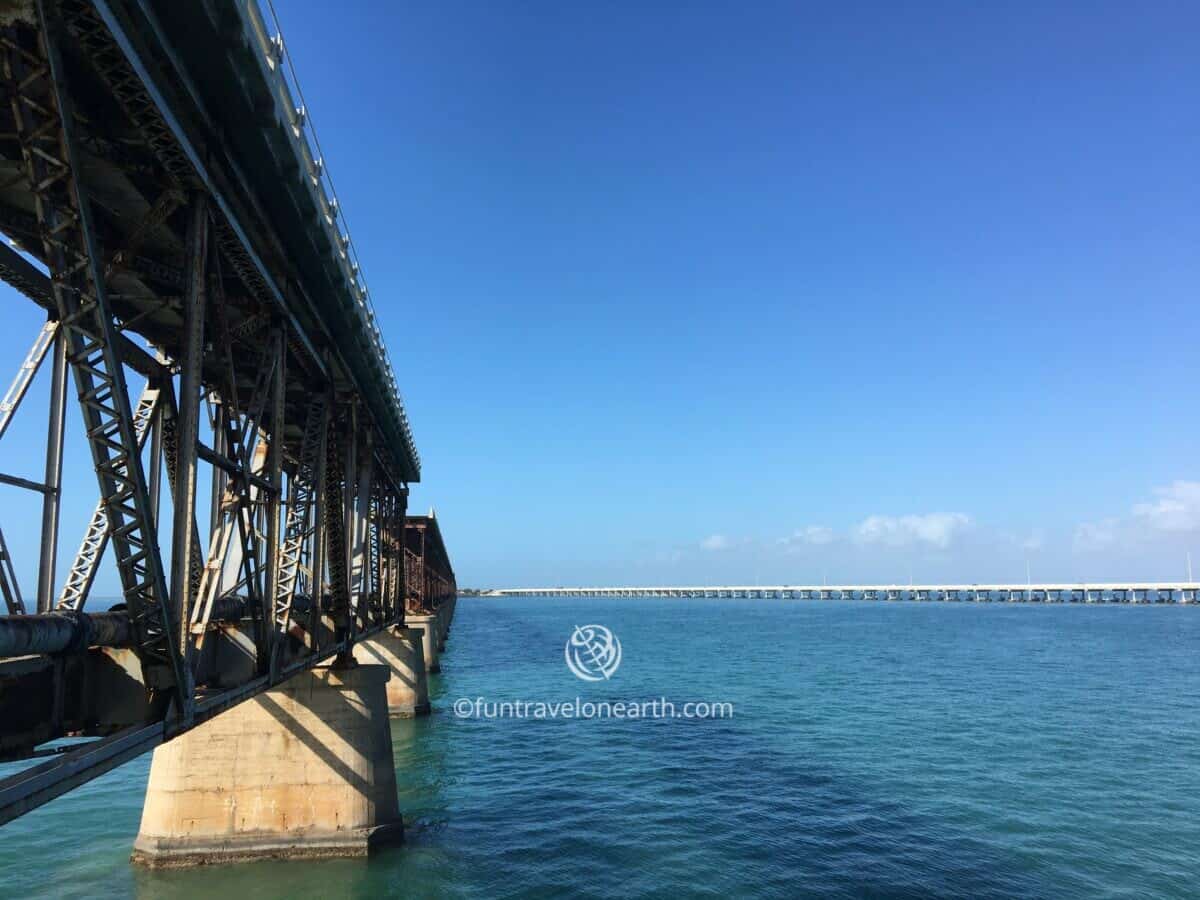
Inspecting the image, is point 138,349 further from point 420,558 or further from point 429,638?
point 420,558

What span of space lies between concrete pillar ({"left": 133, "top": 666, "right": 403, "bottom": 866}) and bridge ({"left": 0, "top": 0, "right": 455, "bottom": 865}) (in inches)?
2.1

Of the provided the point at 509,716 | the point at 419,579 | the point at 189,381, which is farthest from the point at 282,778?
the point at 419,579

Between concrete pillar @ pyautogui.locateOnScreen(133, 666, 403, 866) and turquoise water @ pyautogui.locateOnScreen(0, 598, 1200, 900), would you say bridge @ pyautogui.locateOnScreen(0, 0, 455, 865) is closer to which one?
concrete pillar @ pyautogui.locateOnScreen(133, 666, 403, 866)

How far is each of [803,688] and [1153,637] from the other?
82.6m

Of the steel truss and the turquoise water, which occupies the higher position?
the steel truss

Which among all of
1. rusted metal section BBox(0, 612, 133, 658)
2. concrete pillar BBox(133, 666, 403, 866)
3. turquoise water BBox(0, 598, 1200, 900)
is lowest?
turquoise water BBox(0, 598, 1200, 900)

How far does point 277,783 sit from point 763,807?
50.6 ft

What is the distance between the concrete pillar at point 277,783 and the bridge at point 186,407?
0.05 meters

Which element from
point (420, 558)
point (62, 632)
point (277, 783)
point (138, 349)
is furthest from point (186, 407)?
point (420, 558)

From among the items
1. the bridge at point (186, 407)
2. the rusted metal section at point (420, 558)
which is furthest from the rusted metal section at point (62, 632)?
the rusted metal section at point (420, 558)

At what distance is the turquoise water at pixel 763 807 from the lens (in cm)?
1886

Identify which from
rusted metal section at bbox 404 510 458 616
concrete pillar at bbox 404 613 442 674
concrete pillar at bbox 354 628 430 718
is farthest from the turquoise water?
rusted metal section at bbox 404 510 458 616

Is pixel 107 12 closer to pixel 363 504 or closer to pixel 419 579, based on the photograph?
pixel 363 504

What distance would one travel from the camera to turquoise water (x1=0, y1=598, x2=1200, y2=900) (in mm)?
18859
